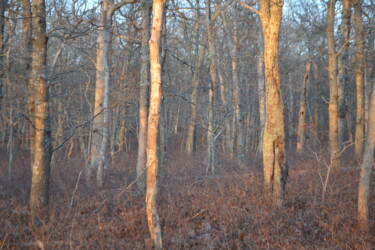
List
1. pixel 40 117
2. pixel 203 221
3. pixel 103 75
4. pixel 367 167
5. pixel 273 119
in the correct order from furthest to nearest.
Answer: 1. pixel 103 75
2. pixel 273 119
3. pixel 40 117
4. pixel 203 221
5. pixel 367 167

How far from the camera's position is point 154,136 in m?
5.48

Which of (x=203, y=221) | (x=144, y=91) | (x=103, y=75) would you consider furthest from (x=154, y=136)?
(x=103, y=75)

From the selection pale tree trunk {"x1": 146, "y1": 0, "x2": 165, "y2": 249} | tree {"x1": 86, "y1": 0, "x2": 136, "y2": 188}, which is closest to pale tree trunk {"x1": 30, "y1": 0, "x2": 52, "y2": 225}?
pale tree trunk {"x1": 146, "y1": 0, "x2": 165, "y2": 249}

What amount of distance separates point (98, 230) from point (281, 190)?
399 centimetres

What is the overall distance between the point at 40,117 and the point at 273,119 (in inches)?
201

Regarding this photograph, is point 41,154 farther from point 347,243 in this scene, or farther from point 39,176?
point 347,243

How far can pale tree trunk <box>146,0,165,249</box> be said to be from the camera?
17.6 feet

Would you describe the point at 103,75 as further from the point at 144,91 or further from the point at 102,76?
the point at 144,91

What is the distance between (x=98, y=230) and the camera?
605cm

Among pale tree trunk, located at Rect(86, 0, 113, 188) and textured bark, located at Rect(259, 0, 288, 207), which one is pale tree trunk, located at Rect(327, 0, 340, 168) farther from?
pale tree trunk, located at Rect(86, 0, 113, 188)

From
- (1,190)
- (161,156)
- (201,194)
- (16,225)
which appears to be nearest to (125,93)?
(161,156)

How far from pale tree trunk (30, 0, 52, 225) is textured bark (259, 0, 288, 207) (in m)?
4.87

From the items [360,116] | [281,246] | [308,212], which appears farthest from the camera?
[360,116]

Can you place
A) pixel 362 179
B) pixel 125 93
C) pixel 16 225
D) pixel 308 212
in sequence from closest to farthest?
pixel 362 179, pixel 16 225, pixel 308 212, pixel 125 93
